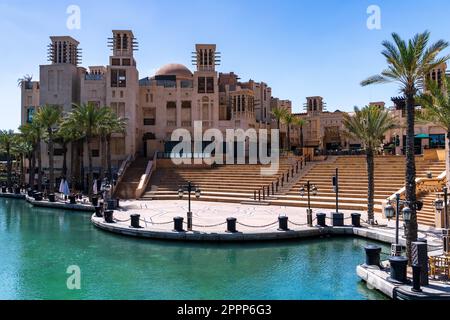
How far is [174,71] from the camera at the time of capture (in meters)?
64.0

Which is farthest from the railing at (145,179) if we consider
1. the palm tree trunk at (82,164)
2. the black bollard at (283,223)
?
the black bollard at (283,223)

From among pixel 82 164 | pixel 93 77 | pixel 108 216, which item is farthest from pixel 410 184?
pixel 93 77

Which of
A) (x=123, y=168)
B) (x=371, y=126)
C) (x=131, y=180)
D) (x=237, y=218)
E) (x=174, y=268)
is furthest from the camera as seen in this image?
(x=123, y=168)

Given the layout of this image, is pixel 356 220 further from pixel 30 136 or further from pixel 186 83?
pixel 30 136

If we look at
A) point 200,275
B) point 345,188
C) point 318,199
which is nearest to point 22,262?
point 200,275

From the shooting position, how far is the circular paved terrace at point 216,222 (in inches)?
796

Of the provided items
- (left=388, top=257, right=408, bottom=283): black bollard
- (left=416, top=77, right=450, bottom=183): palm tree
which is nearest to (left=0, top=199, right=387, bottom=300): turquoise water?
(left=388, top=257, right=408, bottom=283): black bollard

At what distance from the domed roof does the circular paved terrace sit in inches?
1375

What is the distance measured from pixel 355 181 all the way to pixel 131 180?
75.1 ft

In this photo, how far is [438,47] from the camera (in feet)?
45.5

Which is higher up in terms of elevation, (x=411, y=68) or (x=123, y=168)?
(x=411, y=68)

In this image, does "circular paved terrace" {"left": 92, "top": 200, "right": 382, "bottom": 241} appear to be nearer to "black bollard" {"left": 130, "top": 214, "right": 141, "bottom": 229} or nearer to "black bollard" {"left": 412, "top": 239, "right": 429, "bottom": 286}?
"black bollard" {"left": 130, "top": 214, "right": 141, "bottom": 229}
